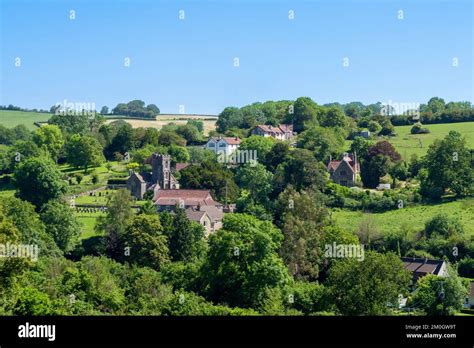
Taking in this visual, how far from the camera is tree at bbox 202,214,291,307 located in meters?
30.8

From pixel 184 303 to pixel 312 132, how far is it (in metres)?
49.9

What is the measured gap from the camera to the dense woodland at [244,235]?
28.8m

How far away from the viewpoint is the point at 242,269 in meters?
31.7

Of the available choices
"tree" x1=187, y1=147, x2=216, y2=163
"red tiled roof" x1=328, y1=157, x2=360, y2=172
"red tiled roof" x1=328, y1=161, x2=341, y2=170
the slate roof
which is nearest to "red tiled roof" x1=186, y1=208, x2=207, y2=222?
the slate roof

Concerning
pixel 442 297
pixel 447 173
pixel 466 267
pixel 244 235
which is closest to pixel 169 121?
pixel 447 173

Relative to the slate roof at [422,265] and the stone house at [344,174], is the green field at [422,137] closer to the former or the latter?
the stone house at [344,174]

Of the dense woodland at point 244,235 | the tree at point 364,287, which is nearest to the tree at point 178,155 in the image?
the dense woodland at point 244,235

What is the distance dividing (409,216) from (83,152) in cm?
3472

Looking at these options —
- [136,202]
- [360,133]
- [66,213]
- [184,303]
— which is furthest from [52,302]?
[360,133]

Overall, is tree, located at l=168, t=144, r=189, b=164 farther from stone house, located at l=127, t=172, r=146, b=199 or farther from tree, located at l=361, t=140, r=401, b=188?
tree, located at l=361, t=140, r=401, b=188

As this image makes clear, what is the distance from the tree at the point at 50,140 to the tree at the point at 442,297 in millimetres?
50695

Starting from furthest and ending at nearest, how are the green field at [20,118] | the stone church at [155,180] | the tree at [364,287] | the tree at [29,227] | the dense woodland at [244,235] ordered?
the green field at [20,118] < the stone church at [155,180] < the tree at [29,227] < the dense woodland at [244,235] < the tree at [364,287]

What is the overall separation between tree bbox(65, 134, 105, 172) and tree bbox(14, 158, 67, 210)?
13075 millimetres
